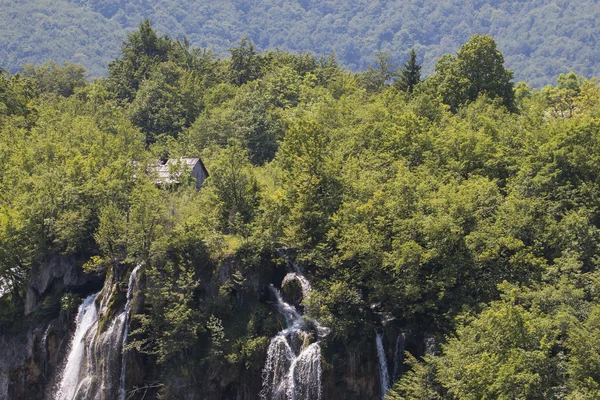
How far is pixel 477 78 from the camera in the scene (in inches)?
3135

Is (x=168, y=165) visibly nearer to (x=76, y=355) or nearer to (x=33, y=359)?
(x=76, y=355)

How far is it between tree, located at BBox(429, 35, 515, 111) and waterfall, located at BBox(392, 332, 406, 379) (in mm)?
33415

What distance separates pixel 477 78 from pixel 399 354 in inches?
1454

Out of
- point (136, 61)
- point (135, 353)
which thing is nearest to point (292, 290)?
point (135, 353)

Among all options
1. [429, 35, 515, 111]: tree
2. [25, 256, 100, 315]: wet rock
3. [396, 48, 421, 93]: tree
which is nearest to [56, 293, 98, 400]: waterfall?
[25, 256, 100, 315]: wet rock

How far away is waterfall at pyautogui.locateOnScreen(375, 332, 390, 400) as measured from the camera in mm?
50906

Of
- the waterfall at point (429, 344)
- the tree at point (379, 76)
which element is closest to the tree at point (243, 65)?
the tree at point (379, 76)

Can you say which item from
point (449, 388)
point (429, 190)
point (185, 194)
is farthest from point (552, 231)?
point (185, 194)

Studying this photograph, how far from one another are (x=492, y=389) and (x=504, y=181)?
69.3ft

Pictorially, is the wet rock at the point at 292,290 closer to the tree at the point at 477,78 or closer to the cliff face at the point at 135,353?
the cliff face at the point at 135,353

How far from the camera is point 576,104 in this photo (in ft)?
270

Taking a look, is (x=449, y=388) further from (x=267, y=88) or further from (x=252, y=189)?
(x=267, y=88)

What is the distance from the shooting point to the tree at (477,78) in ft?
260

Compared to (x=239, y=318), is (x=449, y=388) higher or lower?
lower
